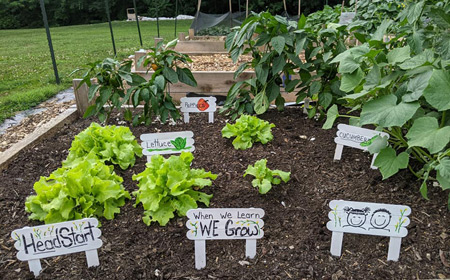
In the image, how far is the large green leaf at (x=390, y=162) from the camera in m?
1.61

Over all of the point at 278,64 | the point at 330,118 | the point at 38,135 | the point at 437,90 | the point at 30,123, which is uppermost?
the point at 437,90

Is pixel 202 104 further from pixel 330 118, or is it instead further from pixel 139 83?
pixel 330 118

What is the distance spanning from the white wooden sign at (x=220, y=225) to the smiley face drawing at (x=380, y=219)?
1.56 feet

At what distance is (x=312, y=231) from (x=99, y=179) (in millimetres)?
1106

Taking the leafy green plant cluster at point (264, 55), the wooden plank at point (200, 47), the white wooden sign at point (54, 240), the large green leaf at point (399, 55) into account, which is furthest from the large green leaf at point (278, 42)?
the wooden plank at point (200, 47)

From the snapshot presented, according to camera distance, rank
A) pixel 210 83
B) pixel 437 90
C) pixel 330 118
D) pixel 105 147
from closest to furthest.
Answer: pixel 437 90 < pixel 330 118 < pixel 105 147 < pixel 210 83

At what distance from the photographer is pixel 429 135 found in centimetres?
137

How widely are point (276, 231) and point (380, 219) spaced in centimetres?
49

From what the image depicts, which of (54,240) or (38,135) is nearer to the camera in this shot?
(54,240)

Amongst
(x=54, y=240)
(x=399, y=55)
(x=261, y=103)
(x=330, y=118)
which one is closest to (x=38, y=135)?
(x=54, y=240)

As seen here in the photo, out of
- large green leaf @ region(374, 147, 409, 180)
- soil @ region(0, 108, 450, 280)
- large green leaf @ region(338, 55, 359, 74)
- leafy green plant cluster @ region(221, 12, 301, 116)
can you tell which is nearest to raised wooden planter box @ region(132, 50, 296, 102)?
leafy green plant cluster @ region(221, 12, 301, 116)

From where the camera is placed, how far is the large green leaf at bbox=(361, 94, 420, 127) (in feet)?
4.52

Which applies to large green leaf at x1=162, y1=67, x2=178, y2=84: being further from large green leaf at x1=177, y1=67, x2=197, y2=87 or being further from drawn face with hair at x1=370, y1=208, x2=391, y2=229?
drawn face with hair at x1=370, y1=208, x2=391, y2=229

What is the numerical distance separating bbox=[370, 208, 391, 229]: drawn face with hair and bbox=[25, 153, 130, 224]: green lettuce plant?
124 centimetres
